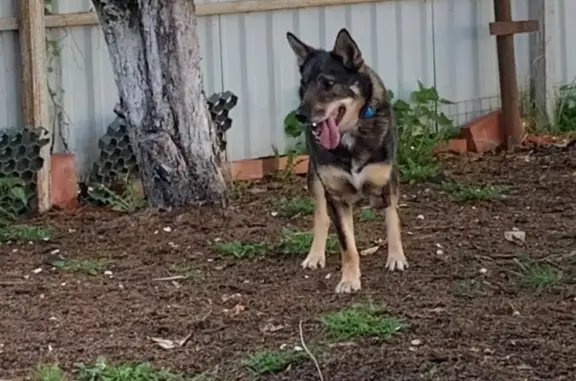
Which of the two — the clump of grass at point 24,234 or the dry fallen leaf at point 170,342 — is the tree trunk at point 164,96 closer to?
the clump of grass at point 24,234

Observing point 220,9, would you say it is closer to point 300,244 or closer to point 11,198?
point 11,198

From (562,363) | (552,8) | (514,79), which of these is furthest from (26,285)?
(552,8)

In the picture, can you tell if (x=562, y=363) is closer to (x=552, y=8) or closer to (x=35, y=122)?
(x=35, y=122)

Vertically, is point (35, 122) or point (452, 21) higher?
point (452, 21)

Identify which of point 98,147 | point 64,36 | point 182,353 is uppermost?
point 64,36

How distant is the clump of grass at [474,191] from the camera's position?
8.89 metres

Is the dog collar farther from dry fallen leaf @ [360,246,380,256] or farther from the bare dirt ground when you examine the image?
dry fallen leaf @ [360,246,380,256]

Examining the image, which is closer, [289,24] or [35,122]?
[35,122]

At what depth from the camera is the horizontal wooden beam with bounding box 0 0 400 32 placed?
9281 millimetres

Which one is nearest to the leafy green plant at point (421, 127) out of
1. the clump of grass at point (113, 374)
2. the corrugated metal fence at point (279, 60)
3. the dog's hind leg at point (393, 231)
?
the corrugated metal fence at point (279, 60)

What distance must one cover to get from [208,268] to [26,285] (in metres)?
0.97

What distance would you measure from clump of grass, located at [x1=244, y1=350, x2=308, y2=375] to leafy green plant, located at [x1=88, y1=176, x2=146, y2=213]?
3.81 meters

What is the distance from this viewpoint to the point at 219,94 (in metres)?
10.1

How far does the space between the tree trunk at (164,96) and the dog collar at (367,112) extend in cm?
185
